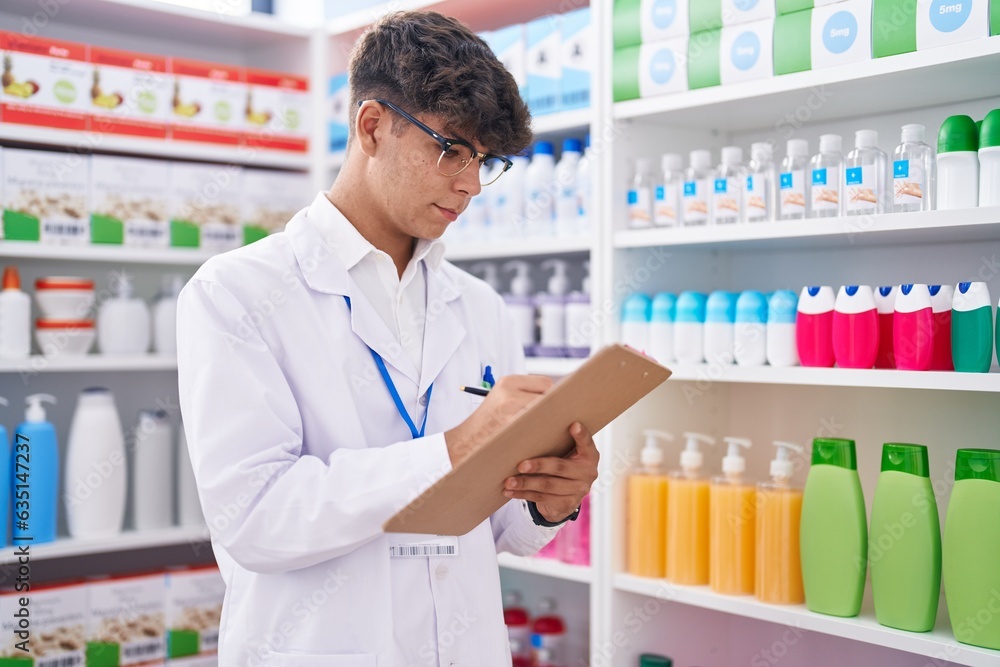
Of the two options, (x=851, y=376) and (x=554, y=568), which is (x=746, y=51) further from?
(x=554, y=568)

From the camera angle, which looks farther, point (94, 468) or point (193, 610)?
point (193, 610)

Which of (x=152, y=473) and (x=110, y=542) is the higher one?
(x=152, y=473)

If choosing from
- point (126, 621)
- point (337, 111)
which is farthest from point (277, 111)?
point (126, 621)

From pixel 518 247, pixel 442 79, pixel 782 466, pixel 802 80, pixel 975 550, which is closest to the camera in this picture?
pixel 442 79

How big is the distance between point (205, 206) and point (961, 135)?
2.05 metres

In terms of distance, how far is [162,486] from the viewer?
9.18ft

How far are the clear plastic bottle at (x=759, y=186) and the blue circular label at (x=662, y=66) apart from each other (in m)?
0.27

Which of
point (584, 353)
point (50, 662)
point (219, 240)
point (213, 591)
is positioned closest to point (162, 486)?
point (213, 591)

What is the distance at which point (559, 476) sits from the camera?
55.1 inches

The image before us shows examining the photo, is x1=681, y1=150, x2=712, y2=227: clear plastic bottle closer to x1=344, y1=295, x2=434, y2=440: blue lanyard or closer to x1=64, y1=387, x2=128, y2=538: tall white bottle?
x1=344, y1=295, x2=434, y2=440: blue lanyard

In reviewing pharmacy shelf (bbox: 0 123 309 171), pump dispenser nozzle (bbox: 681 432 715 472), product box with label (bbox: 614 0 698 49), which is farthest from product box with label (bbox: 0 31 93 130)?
pump dispenser nozzle (bbox: 681 432 715 472)

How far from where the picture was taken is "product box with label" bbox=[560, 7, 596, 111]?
2406 mm

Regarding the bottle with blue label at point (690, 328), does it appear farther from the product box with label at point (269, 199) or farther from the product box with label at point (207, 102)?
the product box with label at point (207, 102)

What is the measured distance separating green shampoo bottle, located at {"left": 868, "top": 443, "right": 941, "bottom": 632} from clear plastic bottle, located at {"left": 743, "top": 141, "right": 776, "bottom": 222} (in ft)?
1.88
